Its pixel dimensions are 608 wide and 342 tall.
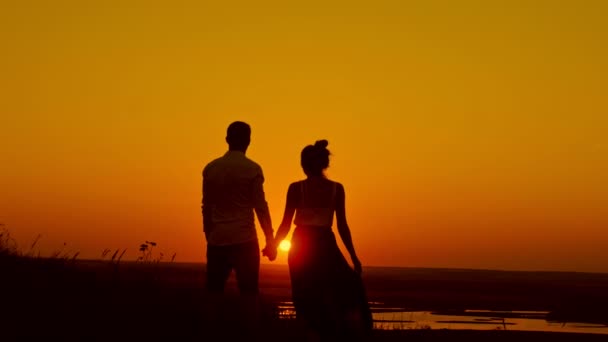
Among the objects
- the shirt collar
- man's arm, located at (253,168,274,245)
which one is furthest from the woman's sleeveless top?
the shirt collar

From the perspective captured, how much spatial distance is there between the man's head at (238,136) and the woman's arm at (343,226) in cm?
107

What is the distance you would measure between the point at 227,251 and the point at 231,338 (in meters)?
0.88

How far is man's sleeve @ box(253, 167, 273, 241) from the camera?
9.14 metres

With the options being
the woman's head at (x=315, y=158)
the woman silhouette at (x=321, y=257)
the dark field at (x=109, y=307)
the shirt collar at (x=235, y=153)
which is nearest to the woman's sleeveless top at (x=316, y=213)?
the woman silhouette at (x=321, y=257)

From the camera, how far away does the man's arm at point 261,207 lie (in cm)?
914

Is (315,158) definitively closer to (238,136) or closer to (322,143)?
(322,143)

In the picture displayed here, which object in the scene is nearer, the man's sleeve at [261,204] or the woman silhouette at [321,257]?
the man's sleeve at [261,204]

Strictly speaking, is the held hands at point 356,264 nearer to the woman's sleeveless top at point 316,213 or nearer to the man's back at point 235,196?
the woman's sleeveless top at point 316,213

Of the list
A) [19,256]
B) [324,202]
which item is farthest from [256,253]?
[19,256]

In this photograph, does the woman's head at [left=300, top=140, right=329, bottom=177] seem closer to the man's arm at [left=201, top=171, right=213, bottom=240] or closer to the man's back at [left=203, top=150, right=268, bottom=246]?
the man's back at [left=203, top=150, right=268, bottom=246]

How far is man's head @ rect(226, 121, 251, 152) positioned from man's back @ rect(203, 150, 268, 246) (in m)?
0.08

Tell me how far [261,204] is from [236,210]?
0.86 ft

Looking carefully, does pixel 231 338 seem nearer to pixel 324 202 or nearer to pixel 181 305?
pixel 181 305

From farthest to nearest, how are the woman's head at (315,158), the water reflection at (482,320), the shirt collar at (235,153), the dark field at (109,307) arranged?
the water reflection at (482,320) → the woman's head at (315,158) → the shirt collar at (235,153) → the dark field at (109,307)
